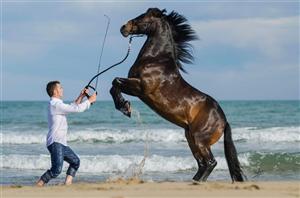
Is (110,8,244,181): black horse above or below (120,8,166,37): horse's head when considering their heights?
below

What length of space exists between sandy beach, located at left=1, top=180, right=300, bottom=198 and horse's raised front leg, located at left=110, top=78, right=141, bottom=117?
110 centimetres

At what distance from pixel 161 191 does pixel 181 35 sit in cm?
292

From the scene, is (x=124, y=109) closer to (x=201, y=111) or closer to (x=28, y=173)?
(x=201, y=111)

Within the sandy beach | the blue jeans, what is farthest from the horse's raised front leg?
the sandy beach

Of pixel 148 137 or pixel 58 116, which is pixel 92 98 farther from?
pixel 148 137

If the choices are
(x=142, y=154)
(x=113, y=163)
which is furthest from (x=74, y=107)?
(x=142, y=154)

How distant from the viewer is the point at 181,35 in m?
9.28

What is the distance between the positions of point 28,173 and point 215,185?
7387 millimetres

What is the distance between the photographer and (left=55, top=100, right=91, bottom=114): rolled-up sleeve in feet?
26.1

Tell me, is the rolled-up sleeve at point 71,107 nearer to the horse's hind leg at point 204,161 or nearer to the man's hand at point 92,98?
the man's hand at point 92,98

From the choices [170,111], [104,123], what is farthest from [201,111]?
[104,123]

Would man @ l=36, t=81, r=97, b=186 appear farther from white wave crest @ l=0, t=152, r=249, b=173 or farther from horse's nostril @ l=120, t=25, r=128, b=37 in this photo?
white wave crest @ l=0, t=152, r=249, b=173

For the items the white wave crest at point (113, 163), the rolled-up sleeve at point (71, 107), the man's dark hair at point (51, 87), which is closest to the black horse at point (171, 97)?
the rolled-up sleeve at point (71, 107)

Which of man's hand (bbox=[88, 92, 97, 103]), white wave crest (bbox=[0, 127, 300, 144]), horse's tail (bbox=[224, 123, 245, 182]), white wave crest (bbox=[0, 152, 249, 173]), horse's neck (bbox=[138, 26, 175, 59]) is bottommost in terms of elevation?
white wave crest (bbox=[0, 127, 300, 144])
